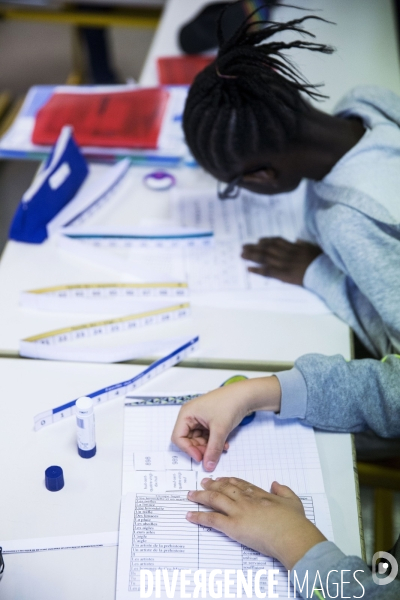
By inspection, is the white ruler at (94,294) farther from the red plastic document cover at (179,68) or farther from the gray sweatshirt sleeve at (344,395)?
the red plastic document cover at (179,68)

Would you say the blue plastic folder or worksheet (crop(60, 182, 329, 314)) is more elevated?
the blue plastic folder

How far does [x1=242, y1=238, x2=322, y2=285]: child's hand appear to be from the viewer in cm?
131

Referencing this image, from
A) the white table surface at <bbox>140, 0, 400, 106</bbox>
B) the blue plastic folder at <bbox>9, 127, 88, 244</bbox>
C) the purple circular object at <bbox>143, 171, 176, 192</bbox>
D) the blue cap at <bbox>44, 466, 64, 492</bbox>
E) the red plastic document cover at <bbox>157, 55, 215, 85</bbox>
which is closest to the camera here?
the blue cap at <bbox>44, 466, 64, 492</bbox>

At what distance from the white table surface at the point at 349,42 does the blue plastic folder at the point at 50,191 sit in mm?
497

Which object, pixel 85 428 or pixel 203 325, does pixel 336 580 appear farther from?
pixel 203 325

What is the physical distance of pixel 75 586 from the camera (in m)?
0.81

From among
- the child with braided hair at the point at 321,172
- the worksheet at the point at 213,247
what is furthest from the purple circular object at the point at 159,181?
the child with braided hair at the point at 321,172

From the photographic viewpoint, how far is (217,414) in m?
0.98

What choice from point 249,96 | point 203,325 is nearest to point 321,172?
point 249,96

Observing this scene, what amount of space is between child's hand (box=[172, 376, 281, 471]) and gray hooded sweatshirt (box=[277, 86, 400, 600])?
3 centimetres

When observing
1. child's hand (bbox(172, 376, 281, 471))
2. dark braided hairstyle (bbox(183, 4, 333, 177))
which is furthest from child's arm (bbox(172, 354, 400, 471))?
dark braided hairstyle (bbox(183, 4, 333, 177))

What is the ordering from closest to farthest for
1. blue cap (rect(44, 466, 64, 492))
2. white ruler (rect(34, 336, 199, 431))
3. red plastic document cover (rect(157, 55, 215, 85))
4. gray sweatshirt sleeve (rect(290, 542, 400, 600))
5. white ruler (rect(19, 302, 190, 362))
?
gray sweatshirt sleeve (rect(290, 542, 400, 600))
blue cap (rect(44, 466, 64, 492))
white ruler (rect(34, 336, 199, 431))
white ruler (rect(19, 302, 190, 362))
red plastic document cover (rect(157, 55, 215, 85))

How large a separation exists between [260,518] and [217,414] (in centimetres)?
18

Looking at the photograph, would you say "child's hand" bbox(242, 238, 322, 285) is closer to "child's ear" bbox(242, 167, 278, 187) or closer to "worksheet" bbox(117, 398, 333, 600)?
"child's ear" bbox(242, 167, 278, 187)
